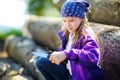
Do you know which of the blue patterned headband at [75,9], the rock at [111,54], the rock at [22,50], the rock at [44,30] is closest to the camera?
the blue patterned headband at [75,9]

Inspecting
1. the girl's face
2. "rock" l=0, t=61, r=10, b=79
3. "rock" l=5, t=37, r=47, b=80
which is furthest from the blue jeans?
"rock" l=0, t=61, r=10, b=79

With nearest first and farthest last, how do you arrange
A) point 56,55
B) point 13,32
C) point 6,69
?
point 56,55
point 6,69
point 13,32

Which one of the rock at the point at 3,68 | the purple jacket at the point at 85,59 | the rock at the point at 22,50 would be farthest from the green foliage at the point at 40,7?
the purple jacket at the point at 85,59

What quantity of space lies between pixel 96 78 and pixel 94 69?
102 mm

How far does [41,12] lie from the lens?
11188mm

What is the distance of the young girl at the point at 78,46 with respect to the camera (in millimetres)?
3461

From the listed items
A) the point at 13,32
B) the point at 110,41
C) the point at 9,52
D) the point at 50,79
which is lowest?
the point at 13,32

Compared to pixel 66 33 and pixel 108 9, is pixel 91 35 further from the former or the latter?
pixel 108 9

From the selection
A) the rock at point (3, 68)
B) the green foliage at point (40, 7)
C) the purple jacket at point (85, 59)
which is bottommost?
the green foliage at point (40, 7)

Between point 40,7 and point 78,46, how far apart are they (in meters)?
7.77

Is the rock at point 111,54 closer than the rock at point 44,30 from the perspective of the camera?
Yes

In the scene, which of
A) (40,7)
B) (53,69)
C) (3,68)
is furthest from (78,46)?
(40,7)

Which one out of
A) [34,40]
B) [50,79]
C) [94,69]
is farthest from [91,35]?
[34,40]

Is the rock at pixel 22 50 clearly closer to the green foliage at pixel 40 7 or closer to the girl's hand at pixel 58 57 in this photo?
the girl's hand at pixel 58 57
